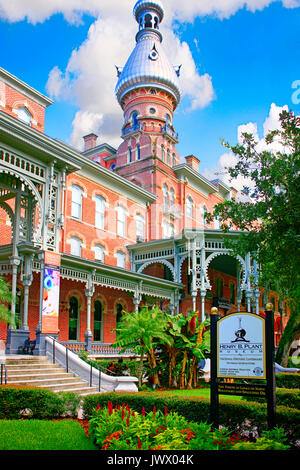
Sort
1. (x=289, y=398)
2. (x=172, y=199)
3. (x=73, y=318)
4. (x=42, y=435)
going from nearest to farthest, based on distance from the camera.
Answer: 1. (x=42, y=435)
2. (x=289, y=398)
3. (x=73, y=318)
4. (x=172, y=199)

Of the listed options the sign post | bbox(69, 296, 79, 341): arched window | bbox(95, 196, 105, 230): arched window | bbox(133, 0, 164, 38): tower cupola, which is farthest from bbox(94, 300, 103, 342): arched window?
bbox(133, 0, 164, 38): tower cupola

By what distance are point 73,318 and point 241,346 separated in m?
17.9

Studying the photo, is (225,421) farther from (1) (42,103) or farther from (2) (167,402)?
(1) (42,103)

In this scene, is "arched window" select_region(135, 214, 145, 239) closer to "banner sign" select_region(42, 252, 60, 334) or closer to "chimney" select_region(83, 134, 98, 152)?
"chimney" select_region(83, 134, 98, 152)

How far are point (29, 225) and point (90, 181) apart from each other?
10061 mm

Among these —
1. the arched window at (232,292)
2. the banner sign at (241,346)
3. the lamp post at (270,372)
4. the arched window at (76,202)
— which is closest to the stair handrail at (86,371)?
the banner sign at (241,346)

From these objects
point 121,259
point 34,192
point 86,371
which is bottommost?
point 86,371

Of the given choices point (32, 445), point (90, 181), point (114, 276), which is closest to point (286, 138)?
point (32, 445)

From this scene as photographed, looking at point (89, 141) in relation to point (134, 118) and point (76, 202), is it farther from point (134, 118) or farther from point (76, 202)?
point (76, 202)

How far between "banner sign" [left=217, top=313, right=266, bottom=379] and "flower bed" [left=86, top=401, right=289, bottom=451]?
36.6 inches

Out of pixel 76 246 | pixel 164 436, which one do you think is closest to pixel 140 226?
pixel 76 246

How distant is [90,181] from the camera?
90.6 ft

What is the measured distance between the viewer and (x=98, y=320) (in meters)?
25.7

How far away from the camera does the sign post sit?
6.79m
